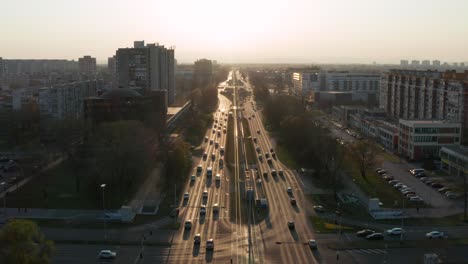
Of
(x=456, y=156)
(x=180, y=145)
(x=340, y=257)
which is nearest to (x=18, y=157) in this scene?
(x=180, y=145)

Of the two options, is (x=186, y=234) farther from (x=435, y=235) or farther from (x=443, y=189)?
(x=443, y=189)

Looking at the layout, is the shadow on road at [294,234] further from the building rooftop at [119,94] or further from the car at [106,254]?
the building rooftop at [119,94]

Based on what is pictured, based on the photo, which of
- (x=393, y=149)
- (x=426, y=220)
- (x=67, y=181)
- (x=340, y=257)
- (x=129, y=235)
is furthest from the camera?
(x=393, y=149)

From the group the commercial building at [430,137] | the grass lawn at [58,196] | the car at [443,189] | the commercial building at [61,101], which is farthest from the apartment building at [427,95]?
the commercial building at [61,101]

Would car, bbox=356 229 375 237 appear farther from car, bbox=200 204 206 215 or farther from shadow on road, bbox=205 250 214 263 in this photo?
car, bbox=200 204 206 215

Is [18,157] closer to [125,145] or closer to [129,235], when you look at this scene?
[125,145]

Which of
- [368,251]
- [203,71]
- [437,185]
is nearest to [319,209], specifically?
[368,251]

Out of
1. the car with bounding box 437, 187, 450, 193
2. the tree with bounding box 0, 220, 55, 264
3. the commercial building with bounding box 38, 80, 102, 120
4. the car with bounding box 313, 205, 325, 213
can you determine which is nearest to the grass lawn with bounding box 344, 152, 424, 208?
the car with bounding box 437, 187, 450, 193
